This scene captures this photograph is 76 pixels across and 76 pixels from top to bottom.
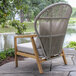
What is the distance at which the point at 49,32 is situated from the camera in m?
1.85

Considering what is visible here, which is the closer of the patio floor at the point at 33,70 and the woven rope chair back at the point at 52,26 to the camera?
the woven rope chair back at the point at 52,26

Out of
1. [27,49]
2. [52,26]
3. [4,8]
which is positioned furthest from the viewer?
[4,8]

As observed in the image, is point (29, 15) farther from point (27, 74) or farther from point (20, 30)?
point (27, 74)

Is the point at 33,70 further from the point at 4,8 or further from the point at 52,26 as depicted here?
the point at 4,8

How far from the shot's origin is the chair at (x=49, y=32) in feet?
5.86

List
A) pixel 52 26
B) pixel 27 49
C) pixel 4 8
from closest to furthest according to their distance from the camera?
pixel 52 26 → pixel 27 49 → pixel 4 8

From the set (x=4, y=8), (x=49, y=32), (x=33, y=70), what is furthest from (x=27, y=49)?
(x=4, y=8)

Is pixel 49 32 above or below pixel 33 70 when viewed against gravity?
above

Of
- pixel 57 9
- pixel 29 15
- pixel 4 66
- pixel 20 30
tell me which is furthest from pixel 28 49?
Result: pixel 29 15

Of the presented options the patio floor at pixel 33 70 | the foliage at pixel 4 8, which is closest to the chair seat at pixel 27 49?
the patio floor at pixel 33 70

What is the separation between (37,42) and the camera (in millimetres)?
1946

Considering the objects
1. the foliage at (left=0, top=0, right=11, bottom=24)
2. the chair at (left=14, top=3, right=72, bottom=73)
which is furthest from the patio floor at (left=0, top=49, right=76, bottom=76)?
the foliage at (left=0, top=0, right=11, bottom=24)

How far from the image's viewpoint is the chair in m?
1.79

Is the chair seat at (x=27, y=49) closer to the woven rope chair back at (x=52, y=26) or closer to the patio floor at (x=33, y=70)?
the woven rope chair back at (x=52, y=26)
